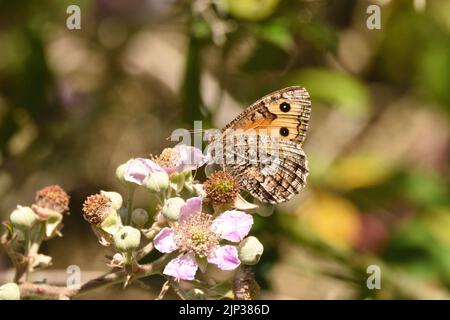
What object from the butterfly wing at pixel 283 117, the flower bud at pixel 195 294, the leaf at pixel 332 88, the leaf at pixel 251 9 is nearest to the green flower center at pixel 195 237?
the flower bud at pixel 195 294

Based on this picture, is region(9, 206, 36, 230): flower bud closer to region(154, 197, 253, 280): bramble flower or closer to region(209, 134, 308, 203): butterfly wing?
region(154, 197, 253, 280): bramble flower

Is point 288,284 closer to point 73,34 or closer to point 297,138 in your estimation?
point 73,34

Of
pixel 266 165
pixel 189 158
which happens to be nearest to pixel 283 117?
pixel 266 165

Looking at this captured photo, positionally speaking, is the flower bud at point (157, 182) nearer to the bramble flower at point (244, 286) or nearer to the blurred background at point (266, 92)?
the bramble flower at point (244, 286)
